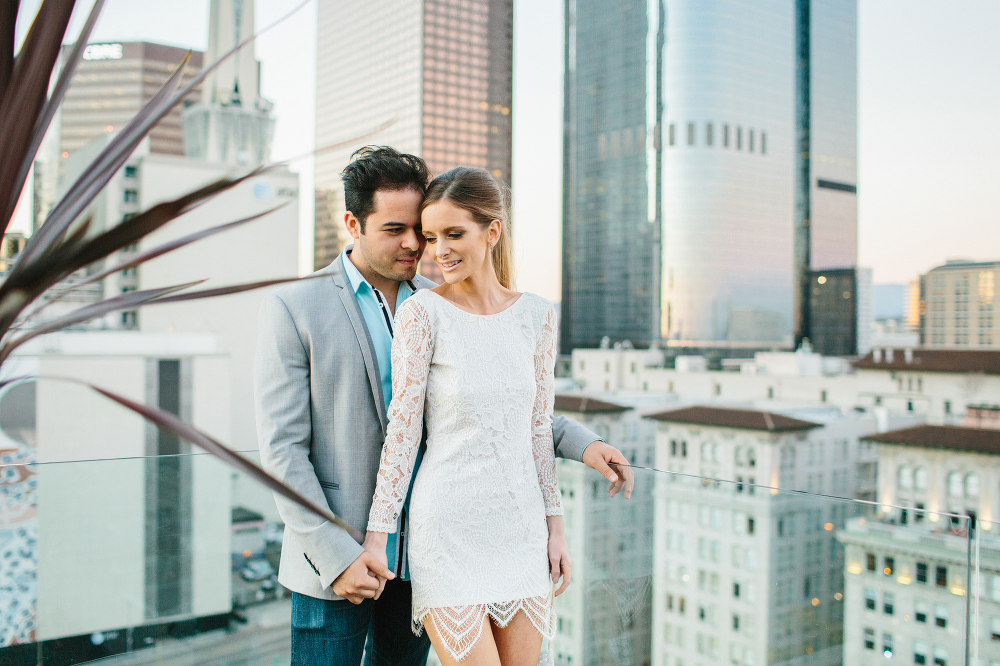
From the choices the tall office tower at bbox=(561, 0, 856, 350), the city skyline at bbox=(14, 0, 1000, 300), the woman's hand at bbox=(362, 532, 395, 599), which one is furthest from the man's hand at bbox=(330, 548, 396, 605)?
the tall office tower at bbox=(561, 0, 856, 350)

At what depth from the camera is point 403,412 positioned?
3.89 ft

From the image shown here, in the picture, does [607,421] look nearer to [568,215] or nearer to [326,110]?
[568,215]

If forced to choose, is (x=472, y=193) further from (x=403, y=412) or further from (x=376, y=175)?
(x=403, y=412)

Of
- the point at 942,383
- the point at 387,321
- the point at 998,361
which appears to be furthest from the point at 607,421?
the point at 387,321

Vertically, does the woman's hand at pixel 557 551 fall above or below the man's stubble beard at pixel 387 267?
below

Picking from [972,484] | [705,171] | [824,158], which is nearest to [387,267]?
[972,484]

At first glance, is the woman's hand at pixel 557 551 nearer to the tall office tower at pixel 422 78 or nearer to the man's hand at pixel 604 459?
the man's hand at pixel 604 459

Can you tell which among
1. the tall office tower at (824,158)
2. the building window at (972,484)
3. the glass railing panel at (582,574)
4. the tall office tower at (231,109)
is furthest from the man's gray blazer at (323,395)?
the tall office tower at (824,158)

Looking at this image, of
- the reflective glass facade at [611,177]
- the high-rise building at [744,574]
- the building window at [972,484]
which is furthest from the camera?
the reflective glass facade at [611,177]

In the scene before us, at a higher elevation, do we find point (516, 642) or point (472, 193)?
point (472, 193)

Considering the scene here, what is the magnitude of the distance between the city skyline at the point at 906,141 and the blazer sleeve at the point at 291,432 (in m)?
36.0

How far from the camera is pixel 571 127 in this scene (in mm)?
69000

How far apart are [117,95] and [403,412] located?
223 ft

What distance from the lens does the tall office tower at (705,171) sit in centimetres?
6038
